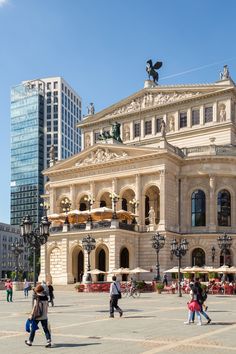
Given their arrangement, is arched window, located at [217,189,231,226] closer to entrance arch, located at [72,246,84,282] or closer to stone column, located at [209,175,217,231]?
stone column, located at [209,175,217,231]

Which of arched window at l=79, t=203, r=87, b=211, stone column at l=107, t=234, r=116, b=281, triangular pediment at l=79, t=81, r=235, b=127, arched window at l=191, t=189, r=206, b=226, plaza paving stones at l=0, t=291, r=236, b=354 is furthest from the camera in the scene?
arched window at l=79, t=203, r=87, b=211

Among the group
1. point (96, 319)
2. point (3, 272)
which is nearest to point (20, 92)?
point (3, 272)

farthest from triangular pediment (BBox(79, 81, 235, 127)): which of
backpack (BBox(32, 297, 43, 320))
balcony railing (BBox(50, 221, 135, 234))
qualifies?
backpack (BBox(32, 297, 43, 320))

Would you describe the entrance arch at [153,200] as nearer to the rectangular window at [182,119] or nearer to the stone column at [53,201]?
the rectangular window at [182,119]

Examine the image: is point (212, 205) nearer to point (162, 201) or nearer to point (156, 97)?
point (162, 201)

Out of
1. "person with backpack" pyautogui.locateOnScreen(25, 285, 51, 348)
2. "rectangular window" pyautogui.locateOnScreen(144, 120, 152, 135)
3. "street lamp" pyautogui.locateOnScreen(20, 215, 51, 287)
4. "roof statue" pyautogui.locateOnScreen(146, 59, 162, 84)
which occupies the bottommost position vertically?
"person with backpack" pyautogui.locateOnScreen(25, 285, 51, 348)

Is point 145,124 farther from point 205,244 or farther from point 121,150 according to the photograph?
point 205,244

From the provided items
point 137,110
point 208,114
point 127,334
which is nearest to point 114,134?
point 137,110

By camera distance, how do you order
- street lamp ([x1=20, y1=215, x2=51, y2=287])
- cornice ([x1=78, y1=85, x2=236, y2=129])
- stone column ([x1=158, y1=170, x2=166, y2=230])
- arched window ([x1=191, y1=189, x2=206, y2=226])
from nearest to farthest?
street lamp ([x1=20, y1=215, x2=51, y2=287]) → stone column ([x1=158, y1=170, x2=166, y2=230]) → arched window ([x1=191, y1=189, x2=206, y2=226]) → cornice ([x1=78, y1=85, x2=236, y2=129])

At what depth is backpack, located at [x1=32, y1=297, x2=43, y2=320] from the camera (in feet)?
54.6

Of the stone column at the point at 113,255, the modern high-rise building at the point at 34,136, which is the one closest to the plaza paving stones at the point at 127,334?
the stone column at the point at 113,255

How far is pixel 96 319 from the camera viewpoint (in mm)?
24984

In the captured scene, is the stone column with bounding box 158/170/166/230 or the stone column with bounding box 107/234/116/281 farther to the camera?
the stone column with bounding box 158/170/166/230

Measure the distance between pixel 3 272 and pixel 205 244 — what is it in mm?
103156
